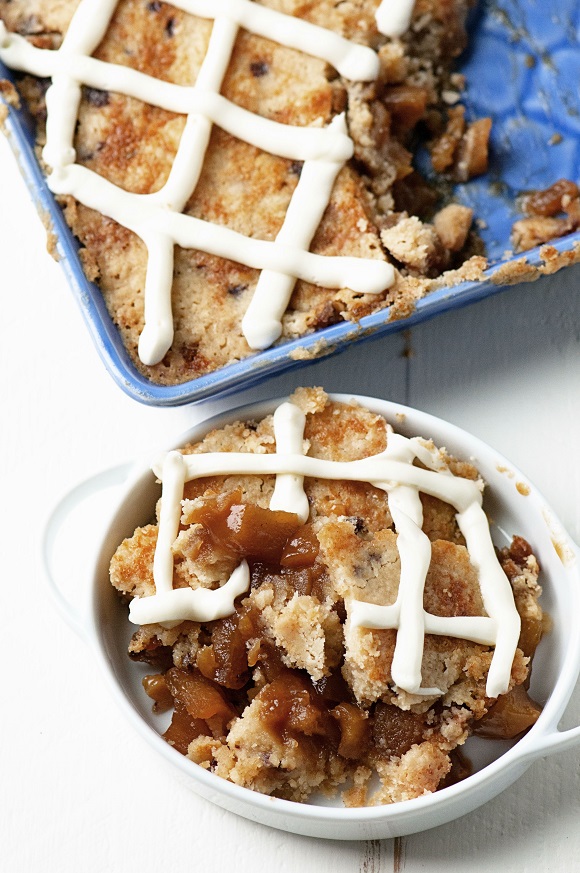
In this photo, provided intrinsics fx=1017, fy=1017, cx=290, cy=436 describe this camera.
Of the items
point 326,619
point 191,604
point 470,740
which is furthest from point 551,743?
point 191,604

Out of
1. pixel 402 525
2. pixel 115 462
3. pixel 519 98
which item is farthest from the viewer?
pixel 519 98

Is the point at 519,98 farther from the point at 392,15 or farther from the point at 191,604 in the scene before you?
the point at 191,604

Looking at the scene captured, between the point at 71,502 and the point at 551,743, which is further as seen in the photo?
the point at 71,502

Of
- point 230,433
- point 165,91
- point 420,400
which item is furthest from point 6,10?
point 420,400

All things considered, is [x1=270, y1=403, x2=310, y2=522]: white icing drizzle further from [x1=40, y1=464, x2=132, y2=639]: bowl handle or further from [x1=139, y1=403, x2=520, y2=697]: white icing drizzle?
[x1=40, y1=464, x2=132, y2=639]: bowl handle

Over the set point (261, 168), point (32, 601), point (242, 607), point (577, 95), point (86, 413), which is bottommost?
point (32, 601)

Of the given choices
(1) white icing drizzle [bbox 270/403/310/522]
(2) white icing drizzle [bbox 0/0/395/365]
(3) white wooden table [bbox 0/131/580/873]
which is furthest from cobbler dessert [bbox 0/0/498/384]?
(3) white wooden table [bbox 0/131/580/873]

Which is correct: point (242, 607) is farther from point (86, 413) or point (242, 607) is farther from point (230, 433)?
point (86, 413)

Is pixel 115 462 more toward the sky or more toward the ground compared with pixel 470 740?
more toward the sky
